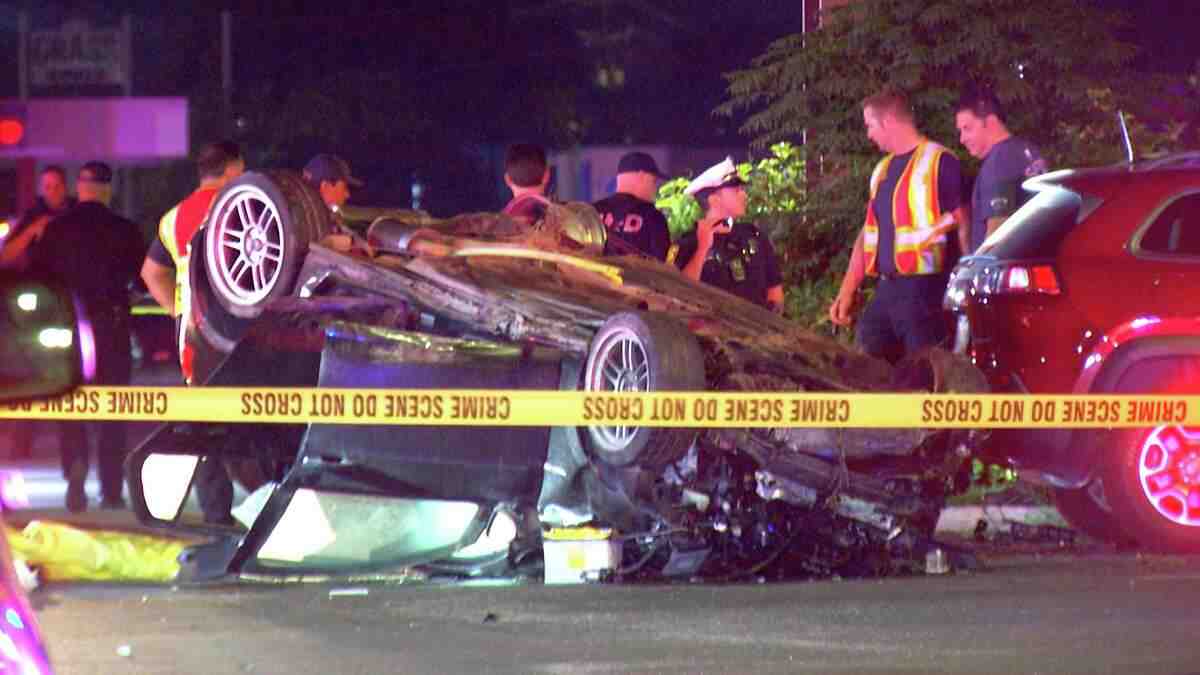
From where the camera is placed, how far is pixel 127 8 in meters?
45.1

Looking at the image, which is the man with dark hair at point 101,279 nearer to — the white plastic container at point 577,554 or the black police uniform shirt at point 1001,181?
the white plastic container at point 577,554

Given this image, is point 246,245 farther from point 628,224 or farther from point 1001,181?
point 1001,181

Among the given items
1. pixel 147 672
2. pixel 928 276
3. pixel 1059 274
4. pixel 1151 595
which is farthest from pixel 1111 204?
pixel 147 672

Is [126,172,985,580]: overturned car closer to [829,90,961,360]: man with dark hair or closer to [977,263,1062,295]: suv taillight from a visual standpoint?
[977,263,1062,295]: suv taillight

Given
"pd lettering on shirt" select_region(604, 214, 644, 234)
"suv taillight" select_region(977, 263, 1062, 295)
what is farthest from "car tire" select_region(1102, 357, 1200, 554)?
"pd lettering on shirt" select_region(604, 214, 644, 234)

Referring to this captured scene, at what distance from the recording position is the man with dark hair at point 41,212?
1141 cm

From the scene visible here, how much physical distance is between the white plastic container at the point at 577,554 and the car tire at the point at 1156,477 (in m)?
2.21

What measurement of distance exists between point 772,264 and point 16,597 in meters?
8.04

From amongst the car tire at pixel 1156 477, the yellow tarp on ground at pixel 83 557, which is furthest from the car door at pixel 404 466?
the car tire at pixel 1156 477

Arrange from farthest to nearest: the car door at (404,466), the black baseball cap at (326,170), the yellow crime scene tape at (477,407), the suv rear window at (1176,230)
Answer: the black baseball cap at (326,170), the suv rear window at (1176,230), the car door at (404,466), the yellow crime scene tape at (477,407)

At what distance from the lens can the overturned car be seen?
8102 millimetres

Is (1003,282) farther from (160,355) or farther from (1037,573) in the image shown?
(160,355)

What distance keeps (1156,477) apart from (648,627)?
2.74 m

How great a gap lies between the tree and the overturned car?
12.9 ft
